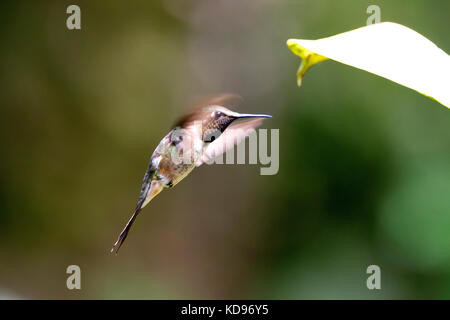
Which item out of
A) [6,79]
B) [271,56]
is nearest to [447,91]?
[271,56]

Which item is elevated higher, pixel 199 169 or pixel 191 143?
pixel 199 169

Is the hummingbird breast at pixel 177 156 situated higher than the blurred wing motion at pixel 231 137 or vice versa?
the blurred wing motion at pixel 231 137

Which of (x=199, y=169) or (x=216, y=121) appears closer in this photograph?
(x=216, y=121)

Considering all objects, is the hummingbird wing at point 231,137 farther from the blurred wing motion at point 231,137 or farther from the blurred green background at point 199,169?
the blurred green background at point 199,169

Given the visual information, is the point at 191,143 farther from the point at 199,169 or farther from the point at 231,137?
the point at 199,169

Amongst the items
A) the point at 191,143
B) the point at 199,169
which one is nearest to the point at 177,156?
the point at 191,143

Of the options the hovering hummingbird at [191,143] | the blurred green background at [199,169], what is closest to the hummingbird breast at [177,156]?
the hovering hummingbird at [191,143]

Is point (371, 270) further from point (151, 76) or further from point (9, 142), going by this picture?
point (9, 142)
